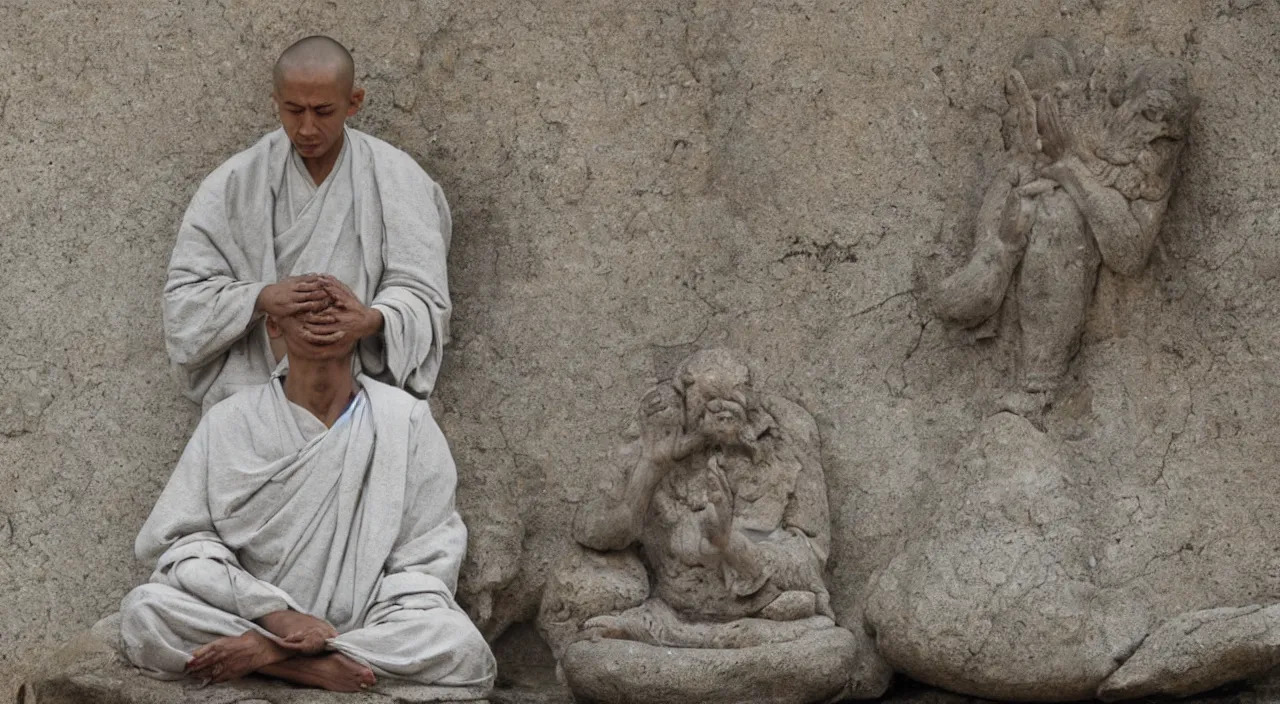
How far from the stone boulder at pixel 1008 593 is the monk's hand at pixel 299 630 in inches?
65.1

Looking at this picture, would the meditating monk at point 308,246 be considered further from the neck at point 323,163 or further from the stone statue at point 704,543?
the stone statue at point 704,543

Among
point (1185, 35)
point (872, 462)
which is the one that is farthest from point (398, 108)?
point (1185, 35)

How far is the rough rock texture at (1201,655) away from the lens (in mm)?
8719

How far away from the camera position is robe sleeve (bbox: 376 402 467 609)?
349 inches

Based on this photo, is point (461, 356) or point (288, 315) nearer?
point (288, 315)

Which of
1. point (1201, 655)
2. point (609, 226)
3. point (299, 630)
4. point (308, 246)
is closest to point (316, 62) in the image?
point (308, 246)

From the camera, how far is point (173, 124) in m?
9.78

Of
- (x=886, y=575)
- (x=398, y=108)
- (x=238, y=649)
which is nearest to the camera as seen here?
(x=238, y=649)

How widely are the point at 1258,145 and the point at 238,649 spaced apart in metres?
3.40

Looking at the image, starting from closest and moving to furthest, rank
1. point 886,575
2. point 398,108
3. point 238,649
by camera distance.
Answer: point 238,649 → point 886,575 → point 398,108

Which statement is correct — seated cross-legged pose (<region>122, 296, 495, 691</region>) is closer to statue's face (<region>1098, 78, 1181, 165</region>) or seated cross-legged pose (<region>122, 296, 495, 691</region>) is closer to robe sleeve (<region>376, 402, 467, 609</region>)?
robe sleeve (<region>376, 402, 467, 609</region>)

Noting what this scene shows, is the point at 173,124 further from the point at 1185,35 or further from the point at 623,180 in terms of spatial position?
the point at 1185,35

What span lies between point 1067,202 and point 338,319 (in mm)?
2215

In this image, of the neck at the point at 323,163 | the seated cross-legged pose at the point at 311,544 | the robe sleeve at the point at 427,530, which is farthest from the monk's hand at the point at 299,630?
the neck at the point at 323,163
